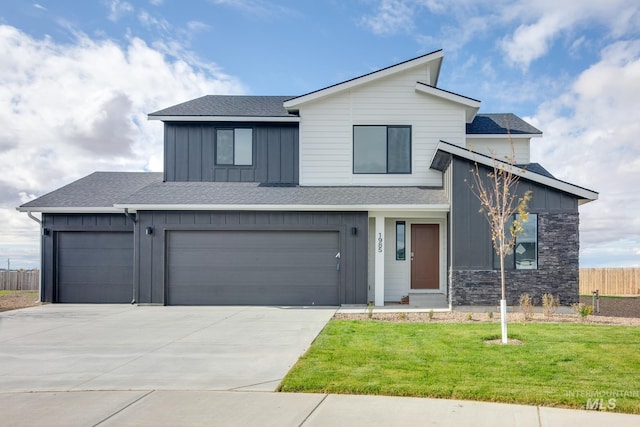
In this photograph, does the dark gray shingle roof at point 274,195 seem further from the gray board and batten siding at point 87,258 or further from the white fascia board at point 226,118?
the white fascia board at point 226,118

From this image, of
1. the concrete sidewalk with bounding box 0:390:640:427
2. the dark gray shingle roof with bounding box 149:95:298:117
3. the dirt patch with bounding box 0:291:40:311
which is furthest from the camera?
the dark gray shingle roof with bounding box 149:95:298:117

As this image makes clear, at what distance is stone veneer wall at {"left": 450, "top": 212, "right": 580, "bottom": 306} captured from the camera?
13.3m

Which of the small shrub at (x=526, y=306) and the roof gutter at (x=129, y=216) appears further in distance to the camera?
the roof gutter at (x=129, y=216)

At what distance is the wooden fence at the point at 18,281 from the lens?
2267 centimetres

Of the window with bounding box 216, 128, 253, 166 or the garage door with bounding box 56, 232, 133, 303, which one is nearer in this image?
the garage door with bounding box 56, 232, 133, 303

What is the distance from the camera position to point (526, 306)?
12.3m

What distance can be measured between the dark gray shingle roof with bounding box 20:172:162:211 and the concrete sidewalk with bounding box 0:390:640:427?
34.8 ft

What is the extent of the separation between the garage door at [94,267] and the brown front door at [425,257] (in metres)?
8.69

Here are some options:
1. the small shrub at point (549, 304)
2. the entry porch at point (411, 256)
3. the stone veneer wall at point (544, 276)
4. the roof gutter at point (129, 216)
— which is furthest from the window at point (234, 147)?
the small shrub at point (549, 304)

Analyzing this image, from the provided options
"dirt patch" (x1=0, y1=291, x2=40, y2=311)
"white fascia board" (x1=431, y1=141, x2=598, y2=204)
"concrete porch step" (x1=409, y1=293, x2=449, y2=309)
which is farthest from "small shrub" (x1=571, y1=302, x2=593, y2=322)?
"dirt patch" (x1=0, y1=291, x2=40, y2=311)

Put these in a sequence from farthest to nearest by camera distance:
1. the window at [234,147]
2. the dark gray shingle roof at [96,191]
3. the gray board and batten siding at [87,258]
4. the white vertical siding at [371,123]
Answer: the window at [234,147], the white vertical siding at [371,123], the gray board and batten siding at [87,258], the dark gray shingle roof at [96,191]

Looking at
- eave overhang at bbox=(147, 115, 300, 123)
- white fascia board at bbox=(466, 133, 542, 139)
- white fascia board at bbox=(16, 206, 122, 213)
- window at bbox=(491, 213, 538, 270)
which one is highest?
eave overhang at bbox=(147, 115, 300, 123)

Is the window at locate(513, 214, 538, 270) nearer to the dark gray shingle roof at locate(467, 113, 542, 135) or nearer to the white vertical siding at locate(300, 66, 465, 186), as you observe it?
the white vertical siding at locate(300, 66, 465, 186)

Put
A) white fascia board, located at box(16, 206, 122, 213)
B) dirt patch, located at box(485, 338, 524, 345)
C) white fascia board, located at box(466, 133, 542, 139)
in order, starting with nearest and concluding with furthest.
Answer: dirt patch, located at box(485, 338, 524, 345), white fascia board, located at box(16, 206, 122, 213), white fascia board, located at box(466, 133, 542, 139)
